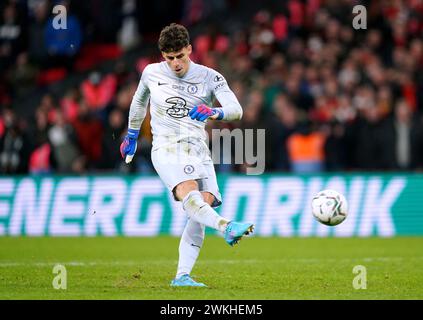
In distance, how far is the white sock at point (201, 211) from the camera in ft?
30.1

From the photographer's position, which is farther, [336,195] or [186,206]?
[336,195]

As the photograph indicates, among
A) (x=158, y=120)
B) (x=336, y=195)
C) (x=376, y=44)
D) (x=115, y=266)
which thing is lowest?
(x=115, y=266)

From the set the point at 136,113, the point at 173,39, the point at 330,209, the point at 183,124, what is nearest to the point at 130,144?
the point at 136,113

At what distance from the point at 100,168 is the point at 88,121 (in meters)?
0.91

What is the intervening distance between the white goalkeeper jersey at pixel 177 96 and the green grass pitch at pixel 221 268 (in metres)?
1.49

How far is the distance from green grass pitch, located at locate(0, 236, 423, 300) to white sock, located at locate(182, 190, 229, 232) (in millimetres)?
636

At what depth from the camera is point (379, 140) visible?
17828mm

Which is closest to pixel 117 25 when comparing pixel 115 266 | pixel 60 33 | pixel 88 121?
pixel 60 33

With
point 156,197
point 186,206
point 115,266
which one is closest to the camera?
point 186,206

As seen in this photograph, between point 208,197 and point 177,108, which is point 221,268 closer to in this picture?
point 208,197

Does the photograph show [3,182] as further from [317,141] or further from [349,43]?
[349,43]

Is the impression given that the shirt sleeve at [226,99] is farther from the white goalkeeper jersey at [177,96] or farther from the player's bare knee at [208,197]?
the player's bare knee at [208,197]

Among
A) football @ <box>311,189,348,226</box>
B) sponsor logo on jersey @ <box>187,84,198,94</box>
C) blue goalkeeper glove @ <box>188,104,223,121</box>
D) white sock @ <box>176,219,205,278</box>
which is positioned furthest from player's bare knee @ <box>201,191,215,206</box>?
football @ <box>311,189,348,226</box>

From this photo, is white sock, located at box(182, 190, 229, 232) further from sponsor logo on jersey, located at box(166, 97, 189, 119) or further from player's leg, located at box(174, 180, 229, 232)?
sponsor logo on jersey, located at box(166, 97, 189, 119)
